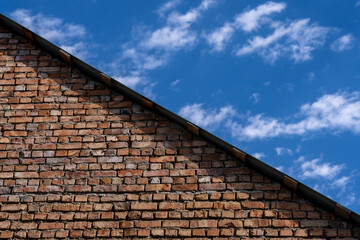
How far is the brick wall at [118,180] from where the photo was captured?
5.33 m

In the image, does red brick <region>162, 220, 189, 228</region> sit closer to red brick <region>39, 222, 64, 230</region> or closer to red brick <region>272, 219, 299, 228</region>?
red brick <region>272, 219, 299, 228</region>

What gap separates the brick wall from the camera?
17.5ft

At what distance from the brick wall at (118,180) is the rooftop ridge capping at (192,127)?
0.08 meters

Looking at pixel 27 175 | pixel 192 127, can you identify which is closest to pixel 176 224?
pixel 192 127

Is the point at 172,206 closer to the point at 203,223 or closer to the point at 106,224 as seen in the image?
the point at 203,223

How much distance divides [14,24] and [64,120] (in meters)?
1.72

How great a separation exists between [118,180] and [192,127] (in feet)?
3.40

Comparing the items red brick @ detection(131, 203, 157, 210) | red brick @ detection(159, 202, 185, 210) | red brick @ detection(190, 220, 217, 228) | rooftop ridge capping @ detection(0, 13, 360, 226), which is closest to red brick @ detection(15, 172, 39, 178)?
red brick @ detection(131, 203, 157, 210)

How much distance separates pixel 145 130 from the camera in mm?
5992

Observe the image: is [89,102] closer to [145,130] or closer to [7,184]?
[145,130]

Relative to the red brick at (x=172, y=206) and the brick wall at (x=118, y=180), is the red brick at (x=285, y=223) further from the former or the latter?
the red brick at (x=172, y=206)

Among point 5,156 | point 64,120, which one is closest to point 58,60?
point 64,120

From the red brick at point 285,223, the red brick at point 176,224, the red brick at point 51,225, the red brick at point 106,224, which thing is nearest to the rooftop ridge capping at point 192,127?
the red brick at point 285,223

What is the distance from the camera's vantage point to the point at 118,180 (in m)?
5.70
